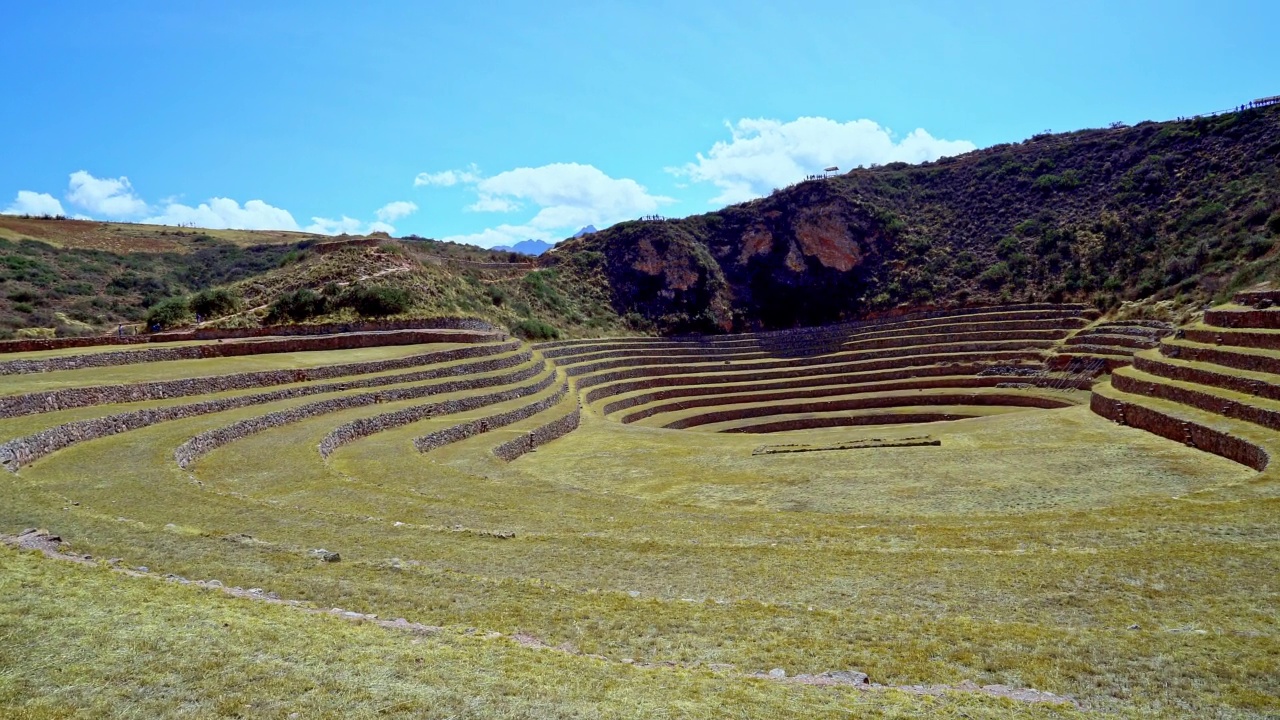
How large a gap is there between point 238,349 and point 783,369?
28902mm

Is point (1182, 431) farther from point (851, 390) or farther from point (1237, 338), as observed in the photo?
point (851, 390)

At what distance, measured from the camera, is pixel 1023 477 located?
1841 centimetres

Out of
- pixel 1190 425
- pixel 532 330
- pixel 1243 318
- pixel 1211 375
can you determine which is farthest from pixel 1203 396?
pixel 532 330

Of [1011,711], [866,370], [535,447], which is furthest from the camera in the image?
[866,370]

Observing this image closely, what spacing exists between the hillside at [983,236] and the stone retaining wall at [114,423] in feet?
132

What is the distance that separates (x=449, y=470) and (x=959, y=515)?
1080cm

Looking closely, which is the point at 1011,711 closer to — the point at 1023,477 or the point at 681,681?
the point at 681,681

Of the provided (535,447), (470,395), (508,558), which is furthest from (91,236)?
(508,558)

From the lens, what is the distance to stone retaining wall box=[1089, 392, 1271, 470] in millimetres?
18438

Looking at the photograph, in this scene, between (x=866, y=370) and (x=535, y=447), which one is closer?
(x=535, y=447)

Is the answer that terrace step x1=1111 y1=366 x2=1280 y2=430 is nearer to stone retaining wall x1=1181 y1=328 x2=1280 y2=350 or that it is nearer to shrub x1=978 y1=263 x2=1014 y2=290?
stone retaining wall x1=1181 y1=328 x2=1280 y2=350

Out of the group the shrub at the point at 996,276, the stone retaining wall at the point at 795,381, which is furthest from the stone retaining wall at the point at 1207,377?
the shrub at the point at 996,276

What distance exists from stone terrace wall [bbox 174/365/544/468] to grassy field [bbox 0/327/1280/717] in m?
0.56

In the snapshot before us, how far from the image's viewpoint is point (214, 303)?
3931 centimetres
